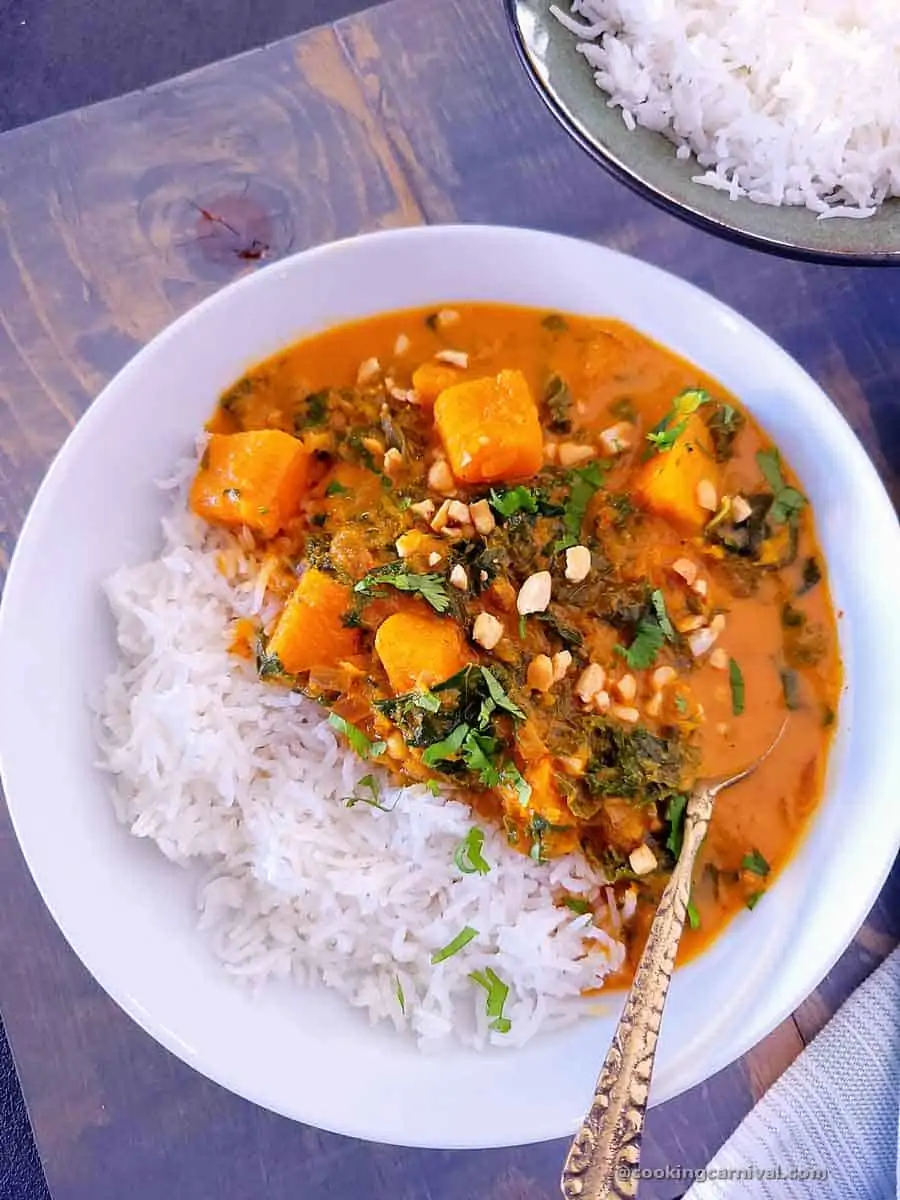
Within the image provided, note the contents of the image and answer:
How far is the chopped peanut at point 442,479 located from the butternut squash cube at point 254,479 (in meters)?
0.27

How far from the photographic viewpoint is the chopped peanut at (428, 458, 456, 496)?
2242 mm

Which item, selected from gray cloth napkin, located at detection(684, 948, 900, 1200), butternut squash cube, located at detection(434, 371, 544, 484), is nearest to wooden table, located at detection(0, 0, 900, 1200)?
gray cloth napkin, located at detection(684, 948, 900, 1200)

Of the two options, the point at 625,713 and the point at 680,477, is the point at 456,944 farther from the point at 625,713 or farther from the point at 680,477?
the point at 680,477

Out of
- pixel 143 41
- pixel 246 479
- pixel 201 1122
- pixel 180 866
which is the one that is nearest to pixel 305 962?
pixel 180 866

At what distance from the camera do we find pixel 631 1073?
6.17 feet

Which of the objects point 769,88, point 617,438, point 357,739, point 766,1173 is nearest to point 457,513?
point 617,438

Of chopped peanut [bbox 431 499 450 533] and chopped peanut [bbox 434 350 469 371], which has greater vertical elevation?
chopped peanut [bbox 434 350 469 371]

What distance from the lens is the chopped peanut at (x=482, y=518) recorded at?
219 cm

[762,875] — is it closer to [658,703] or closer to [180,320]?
[658,703]

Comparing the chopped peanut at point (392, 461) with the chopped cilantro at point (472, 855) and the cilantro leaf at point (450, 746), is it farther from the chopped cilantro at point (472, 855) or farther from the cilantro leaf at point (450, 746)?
the chopped cilantro at point (472, 855)

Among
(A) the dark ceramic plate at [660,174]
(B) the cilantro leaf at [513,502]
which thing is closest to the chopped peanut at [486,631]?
(B) the cilantro leaf at [513,502]

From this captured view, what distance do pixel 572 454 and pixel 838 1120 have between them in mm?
1579

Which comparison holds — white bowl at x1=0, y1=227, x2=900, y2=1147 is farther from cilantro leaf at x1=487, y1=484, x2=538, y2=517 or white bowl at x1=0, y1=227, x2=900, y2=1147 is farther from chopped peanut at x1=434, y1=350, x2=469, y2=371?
cilantro leaf at x1=487, y1=484, x2=538, y2=517

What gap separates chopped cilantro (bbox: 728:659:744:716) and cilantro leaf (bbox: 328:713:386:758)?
0.73 m
